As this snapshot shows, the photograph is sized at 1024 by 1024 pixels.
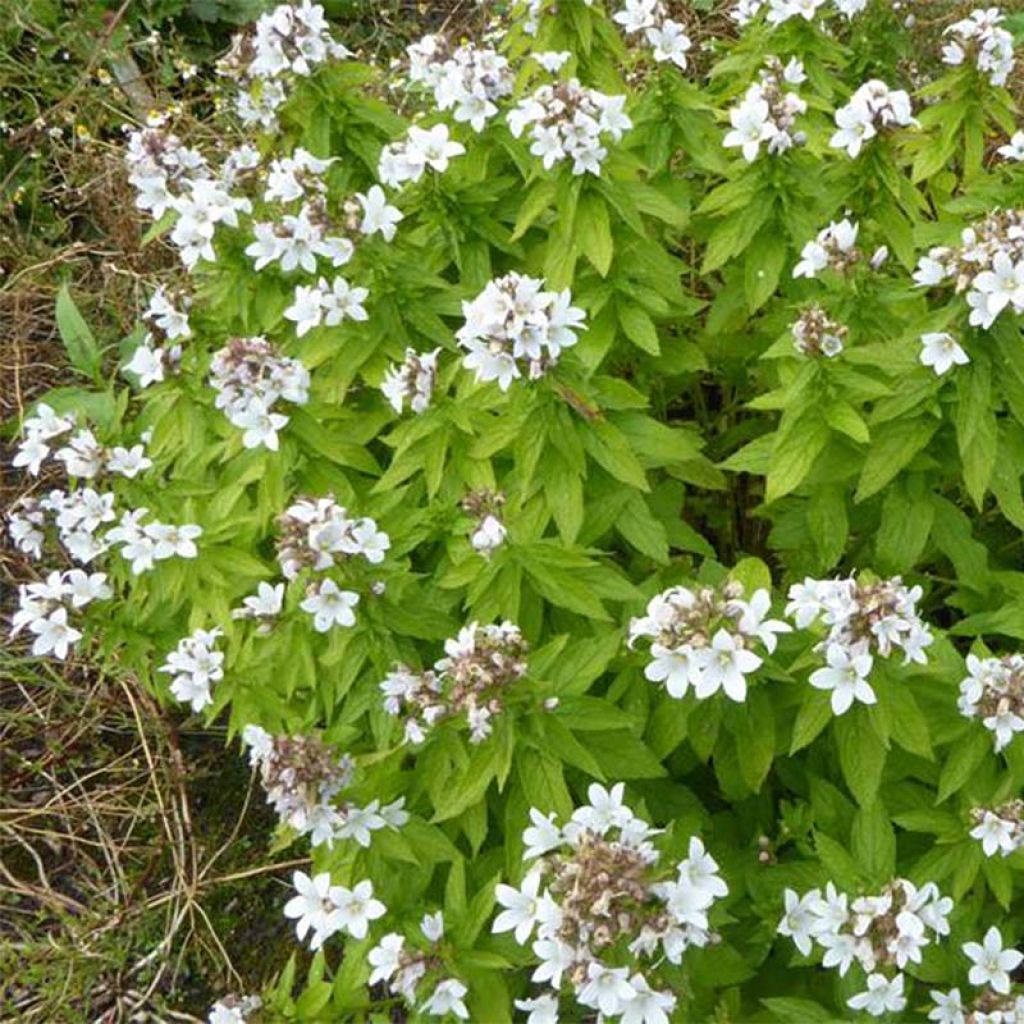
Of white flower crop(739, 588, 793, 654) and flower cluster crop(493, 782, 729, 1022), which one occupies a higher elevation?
white flower crop(739, 588, 793, 654)

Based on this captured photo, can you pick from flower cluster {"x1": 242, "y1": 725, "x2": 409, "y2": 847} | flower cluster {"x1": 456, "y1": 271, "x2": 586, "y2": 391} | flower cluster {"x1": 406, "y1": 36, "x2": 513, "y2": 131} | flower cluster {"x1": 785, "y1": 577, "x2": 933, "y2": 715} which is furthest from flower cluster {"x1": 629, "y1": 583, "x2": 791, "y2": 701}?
flower cluster {"x1": 406, "y1": 36, "x2": 513, "y2": 131}

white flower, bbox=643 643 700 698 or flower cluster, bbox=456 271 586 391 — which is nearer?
white flower, bbox=643 643 700 698

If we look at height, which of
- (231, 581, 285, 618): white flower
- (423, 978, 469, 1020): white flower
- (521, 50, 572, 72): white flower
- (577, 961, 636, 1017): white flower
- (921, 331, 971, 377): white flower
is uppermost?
(521, 50, 572, 72): white flower

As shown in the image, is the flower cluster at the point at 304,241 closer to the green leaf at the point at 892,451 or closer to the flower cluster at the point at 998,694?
the green leaf at the point at 892,451

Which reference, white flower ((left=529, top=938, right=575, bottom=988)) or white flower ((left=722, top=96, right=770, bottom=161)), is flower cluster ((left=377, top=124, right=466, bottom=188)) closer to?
white flower ((left=722, top=96, right=770, bottom=161))

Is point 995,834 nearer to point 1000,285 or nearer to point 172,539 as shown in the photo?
point 1000,285

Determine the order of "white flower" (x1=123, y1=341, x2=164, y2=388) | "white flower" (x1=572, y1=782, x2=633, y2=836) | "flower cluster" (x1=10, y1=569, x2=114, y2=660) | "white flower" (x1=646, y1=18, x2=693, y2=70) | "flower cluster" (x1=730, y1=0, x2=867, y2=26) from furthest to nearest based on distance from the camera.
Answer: "flower cluster" (x1=730, y1=0, x2=867, y2=26), "white flower" (x1=646, y1=18, x2=693, y2=70), "white flower" (x1=123, y1=341, x2=164, y2=388), "flower cluster" (x1=10, y1=569, x2=114, y2=660), "white flower" (x1=572, y1=782, x2=633, y2=836)

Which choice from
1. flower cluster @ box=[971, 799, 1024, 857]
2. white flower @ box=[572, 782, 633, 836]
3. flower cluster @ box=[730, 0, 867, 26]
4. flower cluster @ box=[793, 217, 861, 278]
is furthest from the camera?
flower cluster @ box=[730, 0, 867, 26]

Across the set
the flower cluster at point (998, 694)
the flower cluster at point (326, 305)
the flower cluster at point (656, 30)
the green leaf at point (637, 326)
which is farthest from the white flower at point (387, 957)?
the flower cluster at point (656, 30)
